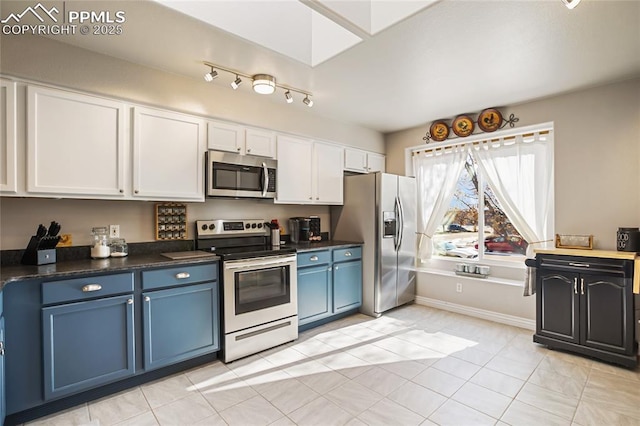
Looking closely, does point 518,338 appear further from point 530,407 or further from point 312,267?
point 312,267

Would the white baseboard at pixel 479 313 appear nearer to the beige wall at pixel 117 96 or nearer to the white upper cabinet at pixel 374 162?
the white upper cabinet at pixel 374 162

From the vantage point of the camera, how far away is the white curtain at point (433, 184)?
4246 millimetres

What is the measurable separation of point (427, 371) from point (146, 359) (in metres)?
2.22

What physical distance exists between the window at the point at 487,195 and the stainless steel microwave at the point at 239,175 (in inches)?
92.6

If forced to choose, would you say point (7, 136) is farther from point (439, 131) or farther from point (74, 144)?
point (439, 131)

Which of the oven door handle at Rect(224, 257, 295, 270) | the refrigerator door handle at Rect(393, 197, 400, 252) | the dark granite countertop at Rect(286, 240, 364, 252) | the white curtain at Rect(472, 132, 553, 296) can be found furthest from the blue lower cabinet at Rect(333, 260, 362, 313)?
the white curtain at Rect(472, 132, 553, 296)

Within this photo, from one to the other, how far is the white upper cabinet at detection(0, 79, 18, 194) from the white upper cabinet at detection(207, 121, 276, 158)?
4.43ft

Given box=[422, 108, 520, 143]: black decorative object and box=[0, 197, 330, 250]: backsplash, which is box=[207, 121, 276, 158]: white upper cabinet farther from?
box=[422, 108, 520, 143]: black decorative object

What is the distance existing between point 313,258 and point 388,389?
5.01 ft

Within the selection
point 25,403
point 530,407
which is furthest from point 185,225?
point 530,407

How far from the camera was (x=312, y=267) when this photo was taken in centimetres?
347

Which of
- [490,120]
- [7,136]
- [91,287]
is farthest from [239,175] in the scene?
[490,120]

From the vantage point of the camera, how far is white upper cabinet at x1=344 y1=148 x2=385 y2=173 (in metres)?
4.34

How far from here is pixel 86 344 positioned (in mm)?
2094
